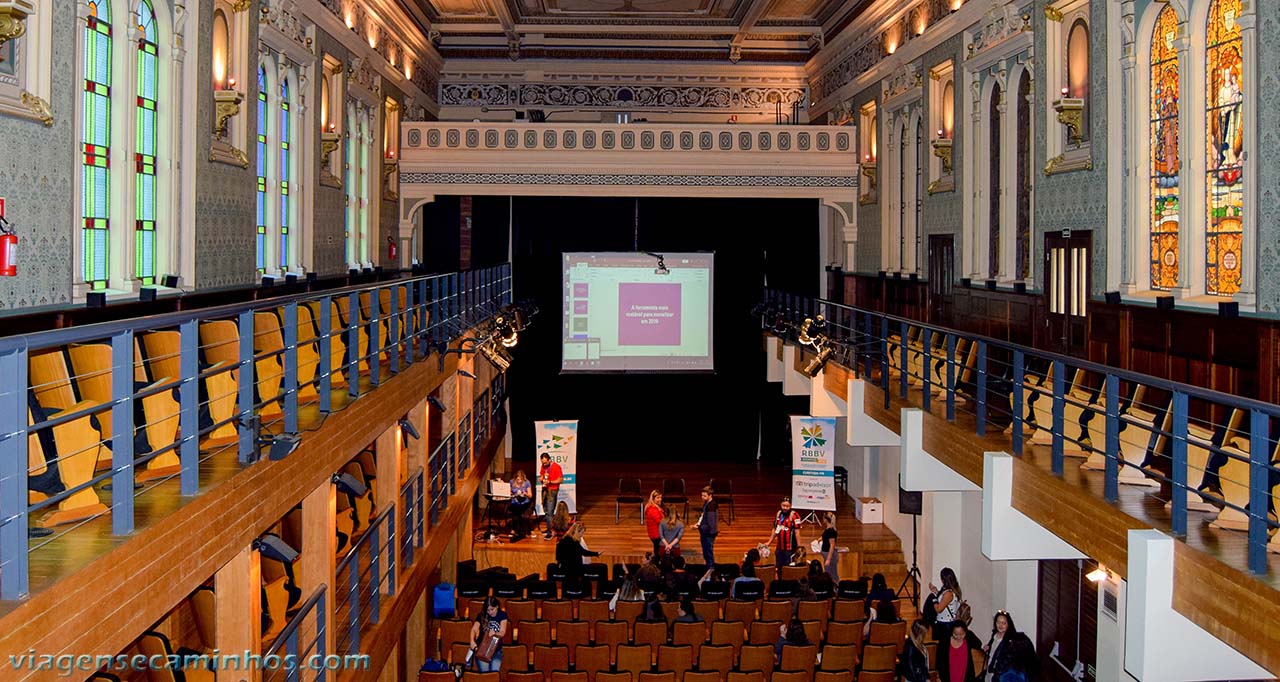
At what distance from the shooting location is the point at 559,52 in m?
28.2

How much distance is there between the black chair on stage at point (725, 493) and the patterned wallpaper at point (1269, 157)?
12351mm

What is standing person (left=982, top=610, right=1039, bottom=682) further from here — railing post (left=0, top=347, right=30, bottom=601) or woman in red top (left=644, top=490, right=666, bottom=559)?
railing post (left=0, top=347, right=30, bottom=601)

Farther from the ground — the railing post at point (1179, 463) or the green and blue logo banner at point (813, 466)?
the railing post at point (1179, 463)

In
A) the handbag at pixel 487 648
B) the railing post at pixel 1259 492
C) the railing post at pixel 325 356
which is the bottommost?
the handbag at pixel 487 648

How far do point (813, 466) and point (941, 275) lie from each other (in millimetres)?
3974

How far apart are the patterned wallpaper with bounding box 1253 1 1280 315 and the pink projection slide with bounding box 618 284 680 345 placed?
1659 centimetres

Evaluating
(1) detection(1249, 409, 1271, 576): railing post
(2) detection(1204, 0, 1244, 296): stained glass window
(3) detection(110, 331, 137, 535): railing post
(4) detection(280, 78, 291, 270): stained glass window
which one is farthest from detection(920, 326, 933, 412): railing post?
(3) detection(110, 331, 137, 535): railing post

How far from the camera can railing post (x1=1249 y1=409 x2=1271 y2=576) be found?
5926 mm

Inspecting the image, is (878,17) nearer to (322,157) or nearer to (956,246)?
(956,246)

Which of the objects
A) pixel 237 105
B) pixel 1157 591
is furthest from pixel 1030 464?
pixel 237 105

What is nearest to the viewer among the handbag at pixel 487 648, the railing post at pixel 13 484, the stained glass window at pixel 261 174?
the railing post at pixel 13 484

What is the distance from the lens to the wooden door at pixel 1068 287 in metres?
13.3

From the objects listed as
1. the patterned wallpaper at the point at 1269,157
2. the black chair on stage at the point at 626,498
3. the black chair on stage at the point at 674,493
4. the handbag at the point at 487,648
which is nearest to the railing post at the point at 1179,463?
the patterned wallpaper at the point at 1269,157

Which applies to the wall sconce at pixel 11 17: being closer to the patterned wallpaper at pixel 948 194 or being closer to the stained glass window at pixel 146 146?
the stained glass window at pixel 146 146
